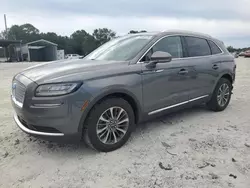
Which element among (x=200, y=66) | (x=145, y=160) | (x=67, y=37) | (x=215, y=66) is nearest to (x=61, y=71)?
(x=145, y=160)

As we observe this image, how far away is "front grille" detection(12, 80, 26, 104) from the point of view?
9.90 ft

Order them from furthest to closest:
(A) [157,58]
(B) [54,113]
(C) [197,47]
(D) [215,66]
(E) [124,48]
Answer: (D) [215,66], (C) [197,47], (E) [124,48], (A) [157,58], (B) [54,113]

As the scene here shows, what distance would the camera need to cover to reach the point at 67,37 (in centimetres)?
8112

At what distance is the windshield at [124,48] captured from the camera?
3.69 meters

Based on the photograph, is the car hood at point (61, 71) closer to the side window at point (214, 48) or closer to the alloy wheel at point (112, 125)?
the alloy wheel at point (112, 125)

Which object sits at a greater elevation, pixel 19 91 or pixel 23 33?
pixel 23 33

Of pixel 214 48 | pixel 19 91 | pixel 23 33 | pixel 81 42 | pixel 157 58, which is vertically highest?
pixel 23 33

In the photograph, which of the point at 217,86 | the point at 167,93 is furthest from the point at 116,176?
the point at 217,86

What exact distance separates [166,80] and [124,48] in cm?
87

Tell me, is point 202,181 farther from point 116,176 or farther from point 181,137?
point 181,137

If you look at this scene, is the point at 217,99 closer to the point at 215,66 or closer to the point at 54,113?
the point at 215,66

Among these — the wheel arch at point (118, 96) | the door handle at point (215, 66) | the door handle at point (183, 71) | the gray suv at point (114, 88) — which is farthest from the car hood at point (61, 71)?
the door handle at point (215, 66)

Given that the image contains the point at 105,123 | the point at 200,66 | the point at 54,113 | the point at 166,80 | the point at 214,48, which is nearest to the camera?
the point at 54,113

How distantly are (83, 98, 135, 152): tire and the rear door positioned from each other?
1526 millimetres
